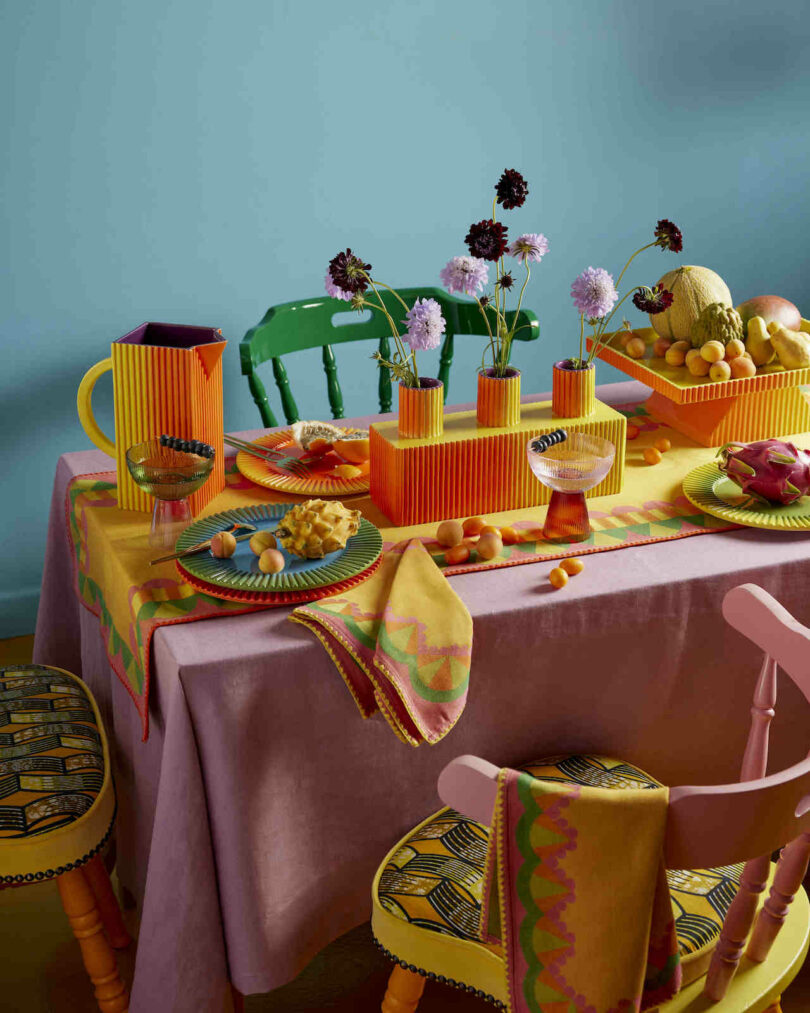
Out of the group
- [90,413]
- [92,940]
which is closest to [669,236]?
[90,413]

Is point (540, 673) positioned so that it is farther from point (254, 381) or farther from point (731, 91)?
point (731, 91)

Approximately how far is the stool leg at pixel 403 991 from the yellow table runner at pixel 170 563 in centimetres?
42

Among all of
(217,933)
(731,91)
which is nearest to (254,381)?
(217,933)

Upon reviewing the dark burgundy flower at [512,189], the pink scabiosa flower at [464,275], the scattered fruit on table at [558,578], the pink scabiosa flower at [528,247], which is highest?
the dark burgundy flower at [512,189]

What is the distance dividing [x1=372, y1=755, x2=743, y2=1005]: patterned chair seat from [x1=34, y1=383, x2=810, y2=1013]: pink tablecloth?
79mm

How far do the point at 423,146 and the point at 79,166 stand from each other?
859 mm

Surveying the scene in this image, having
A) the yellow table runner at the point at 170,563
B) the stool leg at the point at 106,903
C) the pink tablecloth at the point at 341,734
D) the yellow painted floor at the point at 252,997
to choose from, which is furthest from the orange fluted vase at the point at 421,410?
the yellow painted floor at the point at 252,997

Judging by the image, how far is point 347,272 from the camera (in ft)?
4.68

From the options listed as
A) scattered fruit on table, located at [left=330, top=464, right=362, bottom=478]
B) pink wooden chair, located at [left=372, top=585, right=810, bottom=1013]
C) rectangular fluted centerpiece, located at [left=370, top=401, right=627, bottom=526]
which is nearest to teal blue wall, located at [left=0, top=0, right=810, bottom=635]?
scattered fruit on table, located at [left=330, top=464, right=362, bottom=478]

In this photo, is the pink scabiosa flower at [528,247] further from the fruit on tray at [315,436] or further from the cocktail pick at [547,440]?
the fruit on tray at [315,436]

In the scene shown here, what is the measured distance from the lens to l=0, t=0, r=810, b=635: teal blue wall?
8.22 ft

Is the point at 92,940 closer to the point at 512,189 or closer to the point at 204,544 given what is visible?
the point at 204,544

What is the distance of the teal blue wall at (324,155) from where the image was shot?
8.22 ft

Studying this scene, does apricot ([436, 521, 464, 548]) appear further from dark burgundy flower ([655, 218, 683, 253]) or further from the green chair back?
the green chair back
